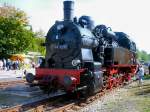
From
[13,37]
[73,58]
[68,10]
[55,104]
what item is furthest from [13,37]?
[55,104]

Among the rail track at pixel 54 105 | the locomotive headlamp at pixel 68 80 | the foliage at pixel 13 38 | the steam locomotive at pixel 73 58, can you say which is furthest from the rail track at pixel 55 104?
the foliage at pixel 13 38

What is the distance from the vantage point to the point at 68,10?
16703 millimetres

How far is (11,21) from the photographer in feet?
181

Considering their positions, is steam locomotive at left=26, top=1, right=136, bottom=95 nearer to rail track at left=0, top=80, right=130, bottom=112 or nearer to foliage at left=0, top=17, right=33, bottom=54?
rail track at left=0, top=80, right=130, bottom=112

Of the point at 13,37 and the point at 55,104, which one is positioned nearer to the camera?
the point at 55,104

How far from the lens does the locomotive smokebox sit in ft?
54.6

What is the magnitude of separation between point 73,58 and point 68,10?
2.26 m

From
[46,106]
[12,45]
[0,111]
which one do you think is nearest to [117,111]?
[46,106]

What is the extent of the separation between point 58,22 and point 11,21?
39362 mm

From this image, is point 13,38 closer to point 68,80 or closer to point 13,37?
point 13,37

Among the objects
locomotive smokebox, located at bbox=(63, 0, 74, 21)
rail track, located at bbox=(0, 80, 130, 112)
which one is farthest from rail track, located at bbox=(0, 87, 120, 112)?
locomotive smokebox, located at bbox=(63, 0, 74, 21)

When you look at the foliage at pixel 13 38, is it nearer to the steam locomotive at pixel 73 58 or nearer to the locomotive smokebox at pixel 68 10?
the steam locomotive at pixel 73 58

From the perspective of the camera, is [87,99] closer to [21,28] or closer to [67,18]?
[67,18]

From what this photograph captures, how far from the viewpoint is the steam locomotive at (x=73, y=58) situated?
15.9 m
